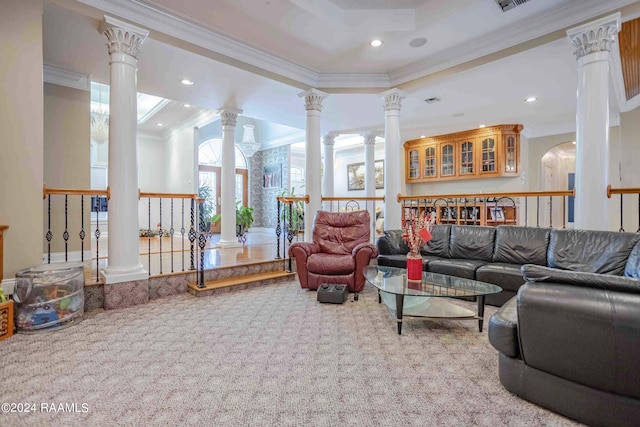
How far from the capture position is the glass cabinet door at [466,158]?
7.79m

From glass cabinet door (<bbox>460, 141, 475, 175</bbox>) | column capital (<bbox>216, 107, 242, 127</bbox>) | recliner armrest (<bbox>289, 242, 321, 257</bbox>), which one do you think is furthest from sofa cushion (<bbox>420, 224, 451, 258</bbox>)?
column capital (<bbox>216, 107, 242, 127</bbox>)

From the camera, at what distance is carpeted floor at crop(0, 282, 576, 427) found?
5.48 ft

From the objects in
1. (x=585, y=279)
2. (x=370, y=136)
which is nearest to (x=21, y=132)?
(x=585, y=279)

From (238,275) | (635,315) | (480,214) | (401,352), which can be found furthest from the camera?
(480,214)

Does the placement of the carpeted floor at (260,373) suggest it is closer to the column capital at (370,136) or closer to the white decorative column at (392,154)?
the white decorative column at (392,154)

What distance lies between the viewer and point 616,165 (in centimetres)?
679

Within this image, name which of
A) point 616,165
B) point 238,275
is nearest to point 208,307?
point 238,275

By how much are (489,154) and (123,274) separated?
7672mm

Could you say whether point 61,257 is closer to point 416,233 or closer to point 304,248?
point 304,248

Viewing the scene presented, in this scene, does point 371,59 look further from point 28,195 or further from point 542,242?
point 28,195

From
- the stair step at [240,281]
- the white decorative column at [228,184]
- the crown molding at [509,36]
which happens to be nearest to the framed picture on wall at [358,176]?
the crown molding at [509,36]

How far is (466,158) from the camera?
7.86 meters

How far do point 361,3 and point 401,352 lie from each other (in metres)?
3.76

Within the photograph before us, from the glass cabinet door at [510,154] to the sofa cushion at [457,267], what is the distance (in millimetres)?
4479
